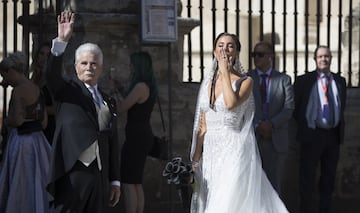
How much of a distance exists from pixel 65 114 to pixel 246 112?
1844mm

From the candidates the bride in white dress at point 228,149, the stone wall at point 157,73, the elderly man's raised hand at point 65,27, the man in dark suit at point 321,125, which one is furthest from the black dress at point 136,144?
the elderly man's raised hand at point 65,27

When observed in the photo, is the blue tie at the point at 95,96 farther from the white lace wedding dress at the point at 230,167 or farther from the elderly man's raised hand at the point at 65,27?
the white lace wedding dress at the point at 230,167

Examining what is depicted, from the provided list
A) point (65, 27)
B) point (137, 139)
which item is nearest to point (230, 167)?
point (137, 139)

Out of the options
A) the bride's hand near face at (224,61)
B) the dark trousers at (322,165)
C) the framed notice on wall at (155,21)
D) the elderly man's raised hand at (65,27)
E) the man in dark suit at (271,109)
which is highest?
the framed notice on wall at (155,21)

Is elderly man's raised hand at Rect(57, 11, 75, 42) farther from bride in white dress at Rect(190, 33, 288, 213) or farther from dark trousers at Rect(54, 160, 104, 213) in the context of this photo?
bride in white dress at Rect(190, 33, 288, 213)

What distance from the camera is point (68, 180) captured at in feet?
23.3

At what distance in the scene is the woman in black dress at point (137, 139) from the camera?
Answer: 9484mm

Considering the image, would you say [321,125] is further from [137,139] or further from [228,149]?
[228,149]

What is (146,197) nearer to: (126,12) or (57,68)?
(126,12)

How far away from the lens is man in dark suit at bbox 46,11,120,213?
7.10m

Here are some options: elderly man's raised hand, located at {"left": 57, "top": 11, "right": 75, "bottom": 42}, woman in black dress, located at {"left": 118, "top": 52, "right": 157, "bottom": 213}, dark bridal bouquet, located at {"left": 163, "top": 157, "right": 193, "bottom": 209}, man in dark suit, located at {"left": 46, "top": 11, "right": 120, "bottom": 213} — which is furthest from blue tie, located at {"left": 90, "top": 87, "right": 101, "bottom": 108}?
woman in black dress, located at {"left": 118, "top": 52, "right": 157, "bottom": 213}

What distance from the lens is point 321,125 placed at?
10.5 meters

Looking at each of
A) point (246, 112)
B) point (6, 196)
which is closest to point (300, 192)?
point (246, 112)

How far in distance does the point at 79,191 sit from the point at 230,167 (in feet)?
5.42
